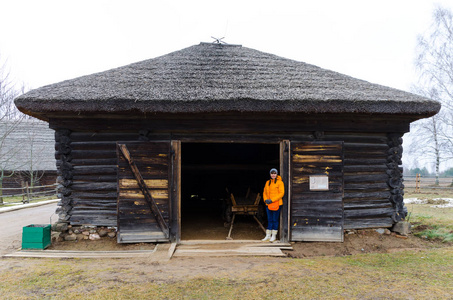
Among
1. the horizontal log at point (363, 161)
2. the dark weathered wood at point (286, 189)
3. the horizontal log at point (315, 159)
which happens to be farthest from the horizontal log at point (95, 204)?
the horizontal log at point (363, 161)

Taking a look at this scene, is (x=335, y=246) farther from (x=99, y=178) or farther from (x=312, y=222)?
(x=99, y=178)

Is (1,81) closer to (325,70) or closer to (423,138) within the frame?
(325,70)

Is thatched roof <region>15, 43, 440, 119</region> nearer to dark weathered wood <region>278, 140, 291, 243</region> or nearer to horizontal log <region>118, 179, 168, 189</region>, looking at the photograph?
dark weathered wood <region>278, 140, 291, 243</region>

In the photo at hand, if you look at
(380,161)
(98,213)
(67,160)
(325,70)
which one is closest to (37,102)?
(67,160)

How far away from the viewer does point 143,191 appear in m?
5.40

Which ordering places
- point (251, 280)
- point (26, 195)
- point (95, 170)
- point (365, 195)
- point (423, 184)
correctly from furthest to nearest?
point (423, 184) → point (26, 195) → point (365, 195) → point (95, 170) → point (251, 280)

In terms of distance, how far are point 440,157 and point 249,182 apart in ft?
59.1

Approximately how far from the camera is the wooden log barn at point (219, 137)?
5125mm

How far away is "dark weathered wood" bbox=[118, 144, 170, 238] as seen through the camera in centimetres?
538

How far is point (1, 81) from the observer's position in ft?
50.6

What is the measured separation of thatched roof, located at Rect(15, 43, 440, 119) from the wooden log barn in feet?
0.06

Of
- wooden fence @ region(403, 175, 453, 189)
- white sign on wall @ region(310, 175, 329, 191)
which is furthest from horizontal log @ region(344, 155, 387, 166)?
wooden fence @ region(403, 175, 453, 189)

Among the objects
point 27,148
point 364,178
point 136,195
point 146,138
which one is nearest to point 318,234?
point 364,178

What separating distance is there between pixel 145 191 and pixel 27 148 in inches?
693
